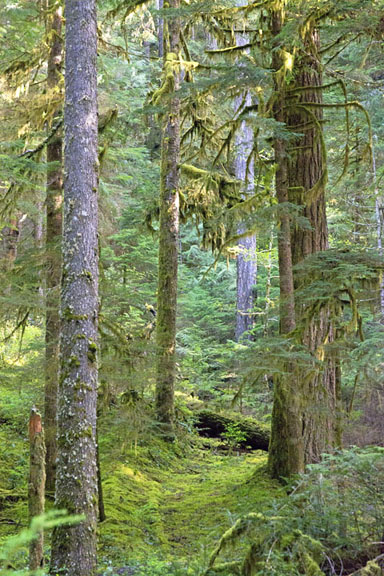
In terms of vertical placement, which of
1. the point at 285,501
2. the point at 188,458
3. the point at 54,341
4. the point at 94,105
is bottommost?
the point at 188,458

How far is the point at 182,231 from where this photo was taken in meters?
23.7

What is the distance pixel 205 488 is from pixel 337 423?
307cm

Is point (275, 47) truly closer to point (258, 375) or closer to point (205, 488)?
point (258, 375)

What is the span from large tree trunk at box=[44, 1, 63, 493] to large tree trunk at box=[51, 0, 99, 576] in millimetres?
1178

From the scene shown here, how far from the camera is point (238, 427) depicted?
1222 centimetres

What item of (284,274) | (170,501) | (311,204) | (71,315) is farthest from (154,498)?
(311,204)

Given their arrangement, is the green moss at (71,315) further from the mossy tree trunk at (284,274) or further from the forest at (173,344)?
the mossy tree trunk at (284,274)

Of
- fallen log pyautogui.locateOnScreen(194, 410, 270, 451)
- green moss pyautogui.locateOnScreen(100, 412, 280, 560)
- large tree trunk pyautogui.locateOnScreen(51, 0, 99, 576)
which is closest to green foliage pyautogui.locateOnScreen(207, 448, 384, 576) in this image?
green moss pyautogui.locateOnScreen(100, 412, 280, 560)

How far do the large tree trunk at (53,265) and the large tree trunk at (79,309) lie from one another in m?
1.18

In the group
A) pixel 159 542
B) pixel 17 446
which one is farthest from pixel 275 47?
pixel 17 446

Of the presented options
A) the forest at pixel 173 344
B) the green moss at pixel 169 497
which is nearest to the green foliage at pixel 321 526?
the forest at pixel 173 344

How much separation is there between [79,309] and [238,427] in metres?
7.90

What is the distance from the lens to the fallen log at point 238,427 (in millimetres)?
12094

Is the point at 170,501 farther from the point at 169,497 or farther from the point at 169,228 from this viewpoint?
the point at 169,228
